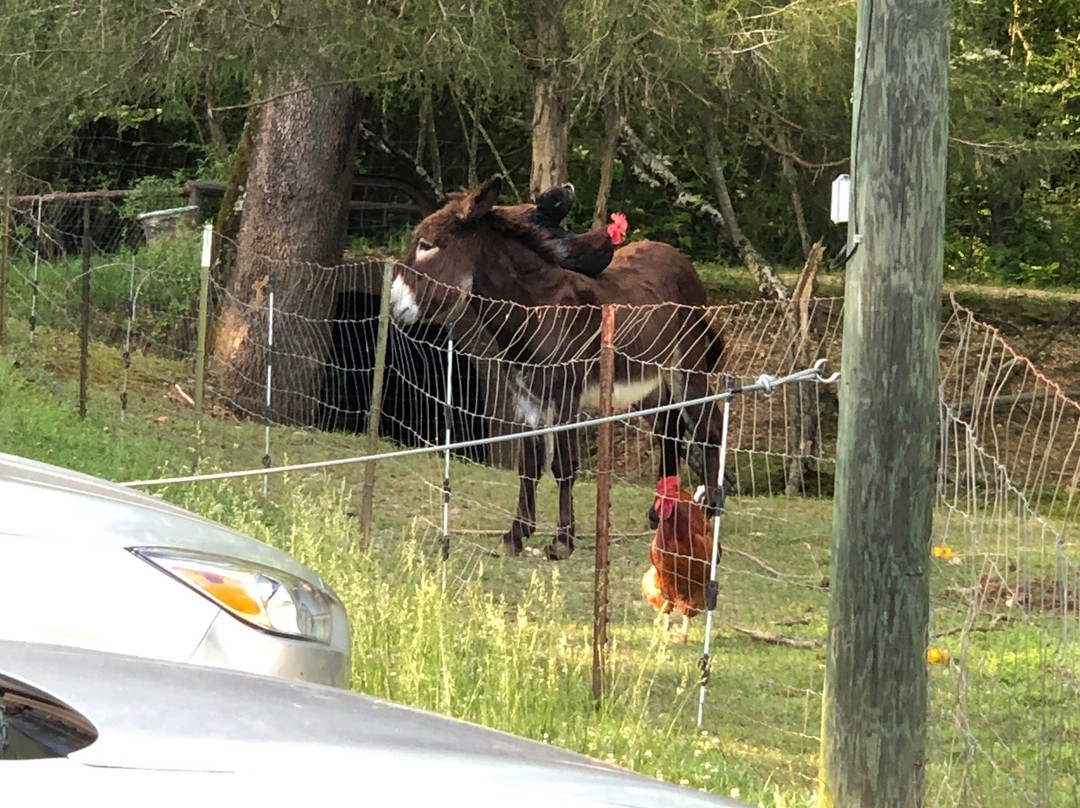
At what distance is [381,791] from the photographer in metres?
1.85

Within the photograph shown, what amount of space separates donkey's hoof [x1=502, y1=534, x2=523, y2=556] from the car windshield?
7.73m

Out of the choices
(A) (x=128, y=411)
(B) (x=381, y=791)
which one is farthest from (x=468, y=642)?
(A) (x=128, y=411)

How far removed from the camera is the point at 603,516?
643cm

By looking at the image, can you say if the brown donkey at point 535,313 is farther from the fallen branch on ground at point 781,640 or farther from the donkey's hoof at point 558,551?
the fallen branch on ground at point 781,640

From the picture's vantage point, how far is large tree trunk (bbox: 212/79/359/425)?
50.6 feet

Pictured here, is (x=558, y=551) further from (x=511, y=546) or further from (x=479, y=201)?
(x=479, y=201)

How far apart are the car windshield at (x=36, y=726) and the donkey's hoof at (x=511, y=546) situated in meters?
7.73

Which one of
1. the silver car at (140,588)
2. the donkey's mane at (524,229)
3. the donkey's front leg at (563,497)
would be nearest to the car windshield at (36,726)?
the silver car at (140,588)

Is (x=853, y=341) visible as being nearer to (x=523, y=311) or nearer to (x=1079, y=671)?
(x=1079, y=671)

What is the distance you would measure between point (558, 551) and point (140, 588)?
5.95 meters

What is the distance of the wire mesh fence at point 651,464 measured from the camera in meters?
5.64

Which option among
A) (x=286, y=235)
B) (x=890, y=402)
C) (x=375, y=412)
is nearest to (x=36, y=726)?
(x=890, y=402)

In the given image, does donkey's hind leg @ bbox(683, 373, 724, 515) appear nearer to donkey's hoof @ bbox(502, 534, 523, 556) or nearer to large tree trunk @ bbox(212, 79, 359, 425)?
donkey's hoof @ bbox(502, 534, 523, 556)

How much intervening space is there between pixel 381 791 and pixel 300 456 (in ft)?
34.5
